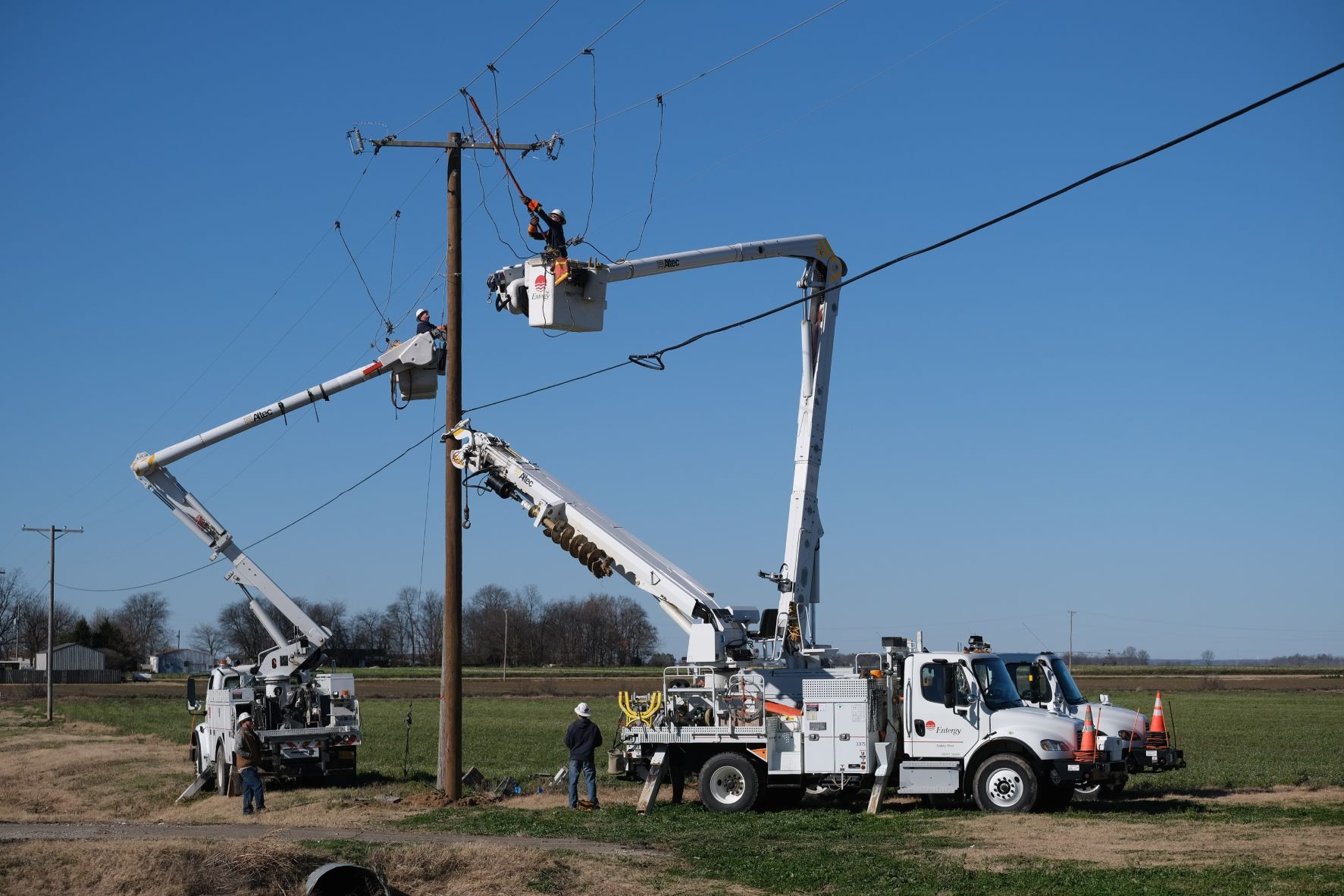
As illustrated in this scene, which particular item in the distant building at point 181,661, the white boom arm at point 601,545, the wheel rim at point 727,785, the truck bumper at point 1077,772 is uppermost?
the white boom arm at point 601,545

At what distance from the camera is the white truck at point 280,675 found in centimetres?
2572

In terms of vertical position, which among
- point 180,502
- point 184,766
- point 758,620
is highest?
point 180,502

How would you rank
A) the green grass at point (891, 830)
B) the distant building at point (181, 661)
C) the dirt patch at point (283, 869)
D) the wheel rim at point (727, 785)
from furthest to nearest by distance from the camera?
the distant building at point (181, 661)
the wheel rim at point (727, 785)
the green grass at point (891, 830)
the dirt patch at point (283, 869)

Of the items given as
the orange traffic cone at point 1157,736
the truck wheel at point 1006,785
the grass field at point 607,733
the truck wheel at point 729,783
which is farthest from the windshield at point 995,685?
the grass field at point 607,733

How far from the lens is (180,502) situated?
29484 millimetres

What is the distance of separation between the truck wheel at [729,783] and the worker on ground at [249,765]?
6.98m

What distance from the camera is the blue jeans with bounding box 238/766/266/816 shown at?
71.2 ft

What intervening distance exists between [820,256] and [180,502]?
15213 millimetres

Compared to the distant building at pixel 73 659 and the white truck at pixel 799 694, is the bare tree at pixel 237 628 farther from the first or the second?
the white truck at pixel 799 694

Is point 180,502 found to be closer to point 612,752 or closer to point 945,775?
point 612,752

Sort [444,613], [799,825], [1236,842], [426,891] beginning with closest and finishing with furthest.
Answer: [426,891], [1236,842], [799,825], [444,613]

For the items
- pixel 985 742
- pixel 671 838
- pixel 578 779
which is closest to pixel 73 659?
pixel 578 779

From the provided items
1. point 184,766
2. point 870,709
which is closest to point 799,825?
point 870,709

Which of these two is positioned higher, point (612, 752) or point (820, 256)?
point (820, 256)
